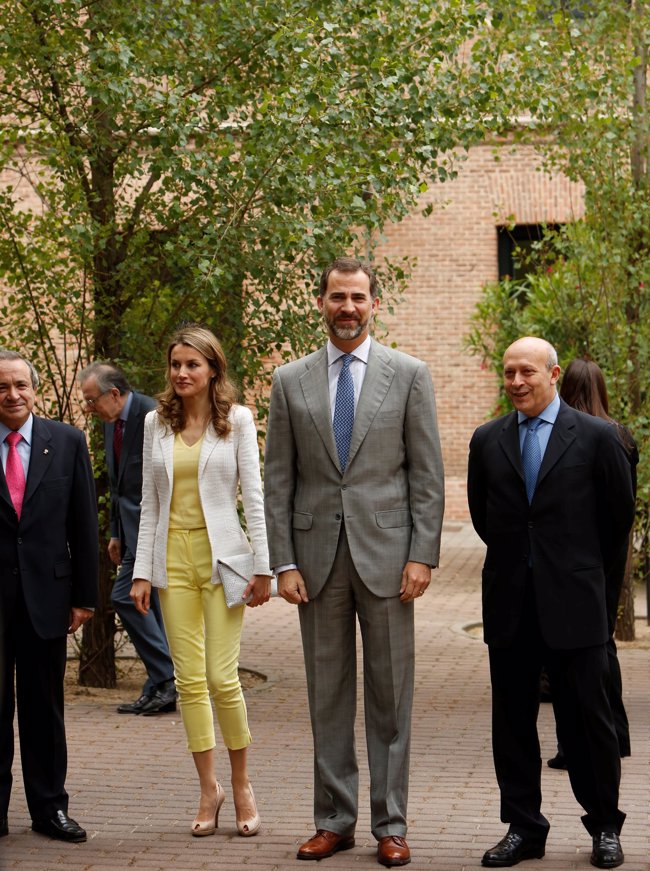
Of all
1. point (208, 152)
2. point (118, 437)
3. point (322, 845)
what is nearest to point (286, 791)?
point (322, 845)

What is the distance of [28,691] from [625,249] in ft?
21.5

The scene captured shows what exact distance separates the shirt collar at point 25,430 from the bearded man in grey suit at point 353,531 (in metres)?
1.11

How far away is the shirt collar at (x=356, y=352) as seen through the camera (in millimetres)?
5719

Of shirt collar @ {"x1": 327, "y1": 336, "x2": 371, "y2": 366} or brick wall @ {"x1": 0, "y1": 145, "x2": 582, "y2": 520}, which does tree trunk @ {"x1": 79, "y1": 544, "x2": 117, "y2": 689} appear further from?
brick wall @ {"x1": 0, "y1": 145, "x2": 582, "y2": 520}

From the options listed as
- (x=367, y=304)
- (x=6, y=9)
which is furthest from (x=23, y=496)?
(x=6, y=9)

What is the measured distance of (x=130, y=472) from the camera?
8.68m

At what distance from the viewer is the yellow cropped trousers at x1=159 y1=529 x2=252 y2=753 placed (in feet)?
19.2

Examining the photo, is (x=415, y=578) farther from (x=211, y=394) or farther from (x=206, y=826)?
(x=206, y=826)

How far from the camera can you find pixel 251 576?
19.2 ft

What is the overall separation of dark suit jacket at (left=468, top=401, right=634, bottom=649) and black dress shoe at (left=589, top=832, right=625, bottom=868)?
0.77 metres

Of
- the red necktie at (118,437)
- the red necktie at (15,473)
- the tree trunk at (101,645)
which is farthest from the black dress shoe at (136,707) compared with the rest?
the red necktie at (15,473)

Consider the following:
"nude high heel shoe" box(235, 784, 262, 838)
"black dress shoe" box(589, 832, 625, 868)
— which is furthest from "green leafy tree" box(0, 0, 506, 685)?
"black dress shoe" box(589, 832, 625, 868)

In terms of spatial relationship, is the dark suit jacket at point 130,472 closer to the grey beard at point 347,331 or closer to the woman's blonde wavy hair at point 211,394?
the woman's blonde wavy hair at point 211,394

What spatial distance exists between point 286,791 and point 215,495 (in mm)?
1751
